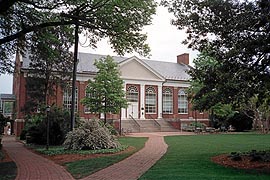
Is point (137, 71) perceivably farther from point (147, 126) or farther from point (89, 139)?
point (89, 139)

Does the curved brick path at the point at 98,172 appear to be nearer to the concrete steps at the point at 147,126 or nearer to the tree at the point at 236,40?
the tree at the point at 236,40

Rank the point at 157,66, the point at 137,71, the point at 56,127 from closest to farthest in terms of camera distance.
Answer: the point at 56,127
the point at 137,71
the point at 157,66

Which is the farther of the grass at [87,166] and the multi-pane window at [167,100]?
the multi-pane window at [167,100]

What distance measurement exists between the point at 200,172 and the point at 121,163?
3.25 m

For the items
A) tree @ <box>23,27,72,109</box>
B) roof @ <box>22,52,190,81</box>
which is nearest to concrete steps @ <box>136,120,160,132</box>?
roof @ <box>22,52,190,81</box>

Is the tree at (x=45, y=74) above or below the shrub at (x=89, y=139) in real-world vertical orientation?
above

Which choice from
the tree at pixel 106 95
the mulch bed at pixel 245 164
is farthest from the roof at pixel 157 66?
the mulch bed at pixel 245 164

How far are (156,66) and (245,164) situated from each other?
32.5 metres

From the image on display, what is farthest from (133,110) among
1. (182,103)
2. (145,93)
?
(182,103)

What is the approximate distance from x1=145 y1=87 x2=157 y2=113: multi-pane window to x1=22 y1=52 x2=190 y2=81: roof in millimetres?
2406

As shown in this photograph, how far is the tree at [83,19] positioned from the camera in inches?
490

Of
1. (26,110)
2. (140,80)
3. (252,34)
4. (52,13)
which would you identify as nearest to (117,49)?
(52,13)

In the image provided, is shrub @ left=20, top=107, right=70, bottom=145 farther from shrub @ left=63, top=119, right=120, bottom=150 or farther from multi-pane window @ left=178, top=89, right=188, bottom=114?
multi-pane window @ left=178, top=89, right=188, bottom=114

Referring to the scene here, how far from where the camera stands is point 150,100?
128 feet
